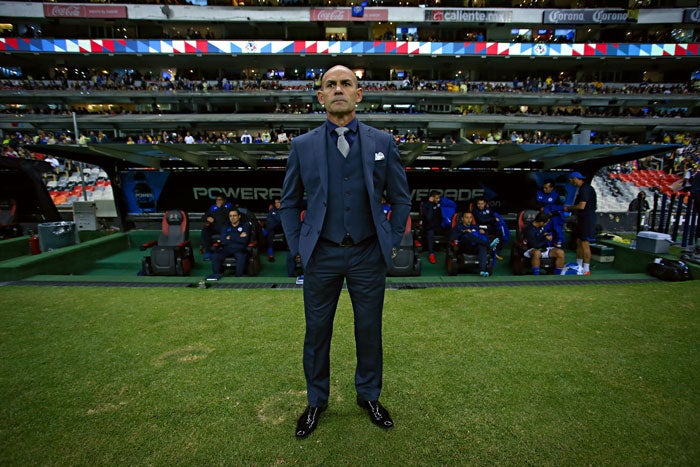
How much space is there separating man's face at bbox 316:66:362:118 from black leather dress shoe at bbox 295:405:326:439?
1.85 meters

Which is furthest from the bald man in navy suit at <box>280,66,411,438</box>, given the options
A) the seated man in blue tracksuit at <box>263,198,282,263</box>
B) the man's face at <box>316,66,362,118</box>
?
the seated man in blue tracksuit at <box>263,198,282,263</box>

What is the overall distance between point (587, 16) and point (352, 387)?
134ft

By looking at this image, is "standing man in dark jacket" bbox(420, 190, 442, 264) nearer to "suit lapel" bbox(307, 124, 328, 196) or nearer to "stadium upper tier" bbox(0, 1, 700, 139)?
"suit lapel" bbox(307, 124, 328, 196)

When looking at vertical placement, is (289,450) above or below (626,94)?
below

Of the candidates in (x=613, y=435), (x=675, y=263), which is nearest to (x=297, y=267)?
(x=613, y=435)

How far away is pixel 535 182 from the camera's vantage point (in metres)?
9.21

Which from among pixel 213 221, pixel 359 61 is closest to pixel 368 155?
pixel 213 221

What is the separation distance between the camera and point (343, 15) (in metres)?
30.0

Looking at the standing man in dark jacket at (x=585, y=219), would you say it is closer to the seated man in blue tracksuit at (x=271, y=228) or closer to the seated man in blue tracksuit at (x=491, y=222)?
the seated man in blue tracksuit at (x=491, y=222)

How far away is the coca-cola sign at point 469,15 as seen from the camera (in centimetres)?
2995

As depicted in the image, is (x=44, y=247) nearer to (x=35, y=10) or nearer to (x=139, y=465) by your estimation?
(x=139, y=465)

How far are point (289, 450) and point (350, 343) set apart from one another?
4.22 feet

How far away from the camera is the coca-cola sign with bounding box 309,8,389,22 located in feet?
97.8

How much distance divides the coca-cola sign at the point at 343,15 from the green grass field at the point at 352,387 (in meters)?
33.0
